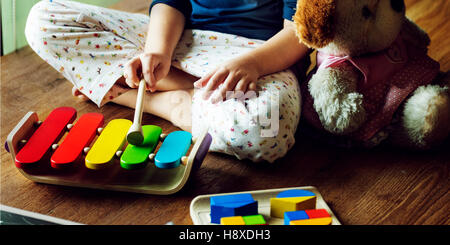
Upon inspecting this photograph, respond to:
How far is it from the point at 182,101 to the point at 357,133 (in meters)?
0.35

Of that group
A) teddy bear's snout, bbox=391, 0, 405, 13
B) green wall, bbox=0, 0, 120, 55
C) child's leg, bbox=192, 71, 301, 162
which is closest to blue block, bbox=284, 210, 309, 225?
child's leg, bbox=192, 71, 301, 162

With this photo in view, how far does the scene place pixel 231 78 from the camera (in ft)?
→ 2.65

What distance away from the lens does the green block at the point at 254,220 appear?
2.19 feet

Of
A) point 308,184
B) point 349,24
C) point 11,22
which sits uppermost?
point 349,24

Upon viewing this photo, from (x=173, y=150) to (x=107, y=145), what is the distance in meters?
0.12

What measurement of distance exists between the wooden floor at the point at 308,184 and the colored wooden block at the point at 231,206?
68 mm

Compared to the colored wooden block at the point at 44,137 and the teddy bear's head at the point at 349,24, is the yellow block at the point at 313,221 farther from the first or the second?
the colored wooden block at the point at 44,137

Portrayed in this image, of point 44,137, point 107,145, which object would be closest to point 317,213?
point 107,145

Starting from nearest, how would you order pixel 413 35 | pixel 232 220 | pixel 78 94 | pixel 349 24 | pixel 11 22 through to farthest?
pixel 232 220 → pixel 349 24 → pixel 413 35 → pixel 78 94 → pixel 11 22

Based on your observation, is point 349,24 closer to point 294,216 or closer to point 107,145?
point 294,216

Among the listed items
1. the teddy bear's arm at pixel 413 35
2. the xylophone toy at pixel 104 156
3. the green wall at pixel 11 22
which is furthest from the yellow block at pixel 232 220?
the green wall at pixel 11 22

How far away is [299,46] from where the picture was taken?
0.90m

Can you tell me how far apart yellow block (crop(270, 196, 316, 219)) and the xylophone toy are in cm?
15
